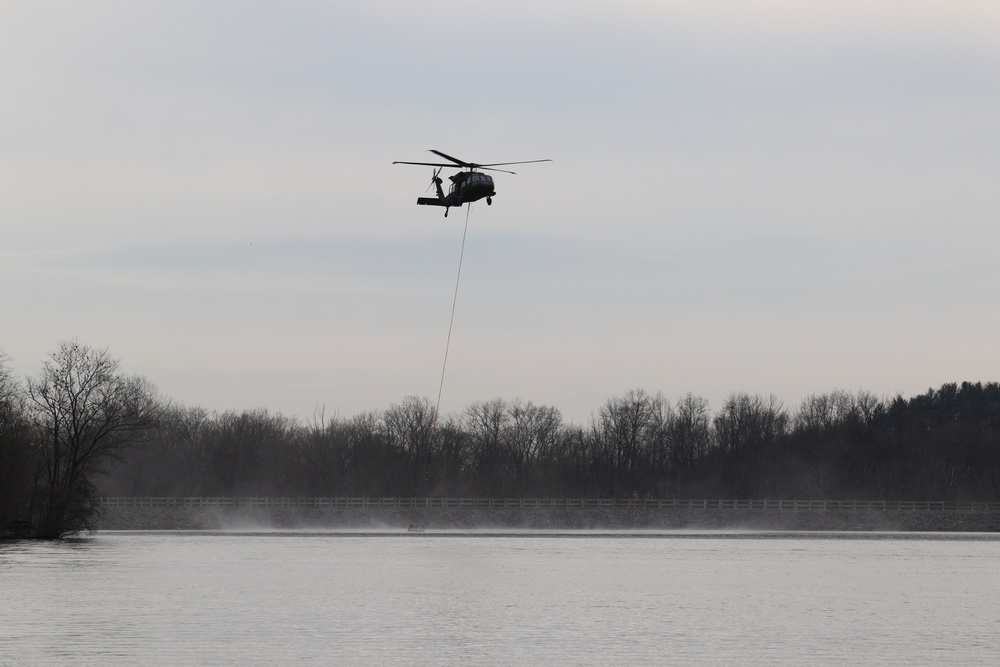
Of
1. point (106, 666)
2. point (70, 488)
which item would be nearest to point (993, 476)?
point (70, 488)

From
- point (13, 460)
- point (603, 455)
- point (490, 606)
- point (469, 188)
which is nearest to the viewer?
point (490, 606)

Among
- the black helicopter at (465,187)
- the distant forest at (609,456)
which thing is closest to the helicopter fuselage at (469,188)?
the black helicopter at (465,187)

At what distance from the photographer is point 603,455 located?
17062 centimetres

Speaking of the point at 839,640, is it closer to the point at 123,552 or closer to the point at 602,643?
the point at 602,643

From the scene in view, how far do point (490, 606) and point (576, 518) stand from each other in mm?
73541

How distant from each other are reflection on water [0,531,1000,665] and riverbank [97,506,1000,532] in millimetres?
34395

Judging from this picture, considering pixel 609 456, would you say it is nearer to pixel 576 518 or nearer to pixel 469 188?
pixel 576 518

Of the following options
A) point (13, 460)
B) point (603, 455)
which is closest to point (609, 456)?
point (603, 455)

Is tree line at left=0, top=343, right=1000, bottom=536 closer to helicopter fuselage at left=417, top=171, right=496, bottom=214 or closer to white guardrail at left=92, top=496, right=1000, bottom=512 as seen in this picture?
white guardrail at left=92, top=496, right=1000, bottom=512

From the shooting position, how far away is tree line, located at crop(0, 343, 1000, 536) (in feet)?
492

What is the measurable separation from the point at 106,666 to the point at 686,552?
178 feet

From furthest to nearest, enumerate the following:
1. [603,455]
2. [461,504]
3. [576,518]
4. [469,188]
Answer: [603,455] → [461,504] → [576,518] → [469,188]

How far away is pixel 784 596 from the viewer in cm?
4662

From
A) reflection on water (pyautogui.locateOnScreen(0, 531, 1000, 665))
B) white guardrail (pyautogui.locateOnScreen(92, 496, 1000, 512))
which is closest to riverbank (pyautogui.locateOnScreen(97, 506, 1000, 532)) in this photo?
white guardrail (pyautogui.locateOnScreen(92, 496, 1000, 512))
